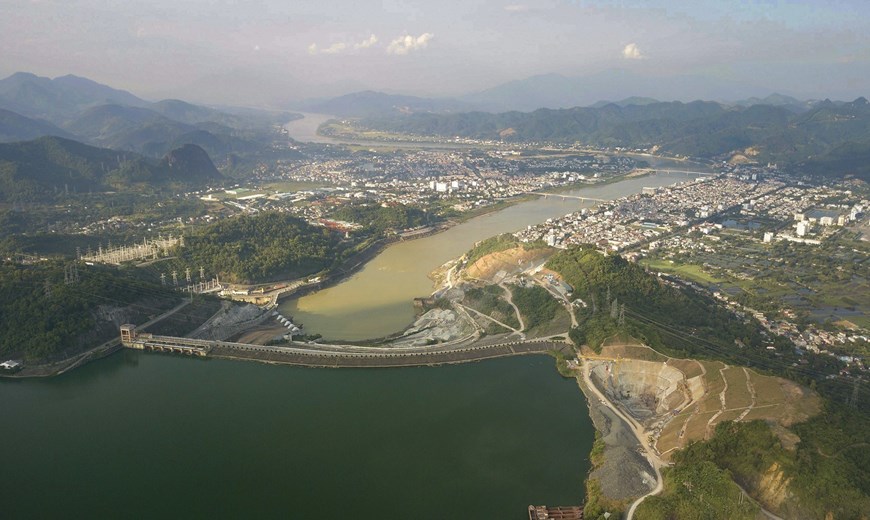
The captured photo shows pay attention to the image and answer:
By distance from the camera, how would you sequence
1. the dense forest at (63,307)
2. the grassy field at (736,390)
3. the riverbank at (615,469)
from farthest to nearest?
the dense forest at (63,307), the grassy field at (736,390), the riverbank at (615,469)

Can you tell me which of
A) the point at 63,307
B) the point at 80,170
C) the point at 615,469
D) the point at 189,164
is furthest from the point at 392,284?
the point at 189,164

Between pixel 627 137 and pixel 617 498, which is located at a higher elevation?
pixel 627 137

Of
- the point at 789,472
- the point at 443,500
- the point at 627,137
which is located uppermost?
the point at 627,137

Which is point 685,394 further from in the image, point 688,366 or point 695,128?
point 695,128

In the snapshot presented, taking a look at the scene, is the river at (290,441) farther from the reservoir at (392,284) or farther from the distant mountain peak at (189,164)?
the distant mountain peak at (189,164)

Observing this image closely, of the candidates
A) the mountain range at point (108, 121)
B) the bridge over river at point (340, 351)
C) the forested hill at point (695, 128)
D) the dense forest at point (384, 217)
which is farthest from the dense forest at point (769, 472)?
the mountain range at point (108, 121)

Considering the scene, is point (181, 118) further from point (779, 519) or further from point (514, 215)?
point (779, 519)

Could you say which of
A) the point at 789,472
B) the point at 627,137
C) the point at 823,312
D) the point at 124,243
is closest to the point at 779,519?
the point at 789,472
